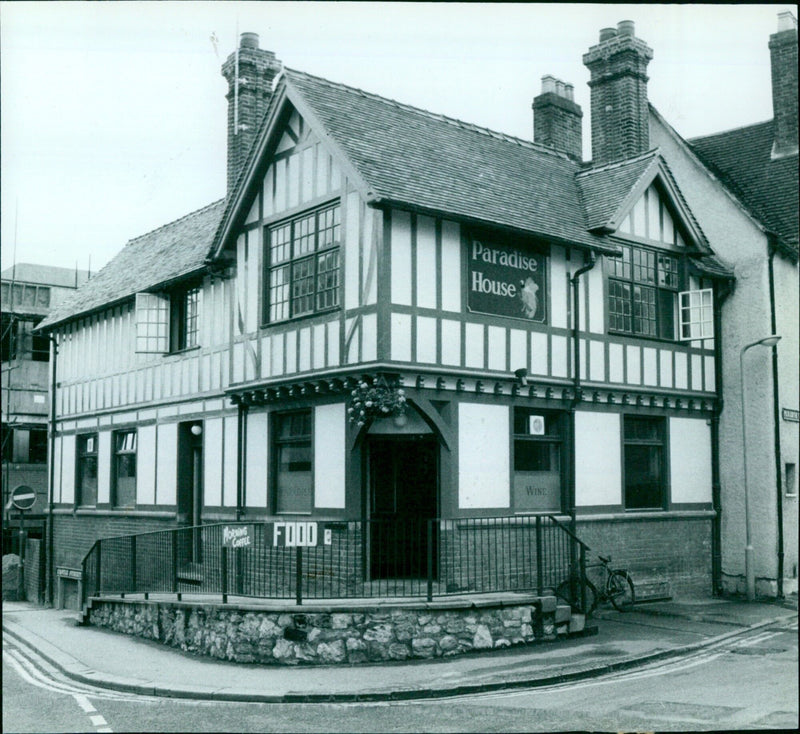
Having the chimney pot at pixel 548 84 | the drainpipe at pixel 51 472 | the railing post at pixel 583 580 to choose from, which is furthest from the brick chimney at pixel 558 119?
the drainpipe at pixel 51 472

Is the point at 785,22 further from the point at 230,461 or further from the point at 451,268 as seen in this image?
the point at 230,461

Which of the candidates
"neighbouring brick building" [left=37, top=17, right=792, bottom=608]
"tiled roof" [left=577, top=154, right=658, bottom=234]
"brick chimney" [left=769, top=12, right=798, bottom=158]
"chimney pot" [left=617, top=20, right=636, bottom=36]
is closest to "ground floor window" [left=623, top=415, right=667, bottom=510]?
"neighbouring brick building" [left=37, top=17, right=792, bottom=608]

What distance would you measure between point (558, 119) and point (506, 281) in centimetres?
734

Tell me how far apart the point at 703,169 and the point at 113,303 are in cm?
1294

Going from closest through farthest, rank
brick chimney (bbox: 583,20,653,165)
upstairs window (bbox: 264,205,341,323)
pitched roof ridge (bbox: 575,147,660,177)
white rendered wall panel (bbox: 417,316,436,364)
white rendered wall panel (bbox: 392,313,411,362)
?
white rendered wall panel (bbox: 392,313,411,362)
white rendered wall panel (bbox: 417,316,436,364)
upstairs window (bbox: 264,205,341,323)
pitched roof ridge (bbox: 575,147,660,177)
brick chimney (bbox: 583,20,653,165)

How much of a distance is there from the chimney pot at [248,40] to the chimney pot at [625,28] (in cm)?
729

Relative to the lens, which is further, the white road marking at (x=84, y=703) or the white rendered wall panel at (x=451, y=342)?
the white rendered wall panel at (x=451, y=342)

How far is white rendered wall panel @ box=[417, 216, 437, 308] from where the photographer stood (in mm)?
14648

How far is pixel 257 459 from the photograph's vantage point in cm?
1694

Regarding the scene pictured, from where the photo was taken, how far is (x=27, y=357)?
37.6 m

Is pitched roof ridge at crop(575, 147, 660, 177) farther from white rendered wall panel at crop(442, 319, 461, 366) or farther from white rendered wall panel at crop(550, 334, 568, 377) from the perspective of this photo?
white rendered wall panel at crop(442, 319, 461, 366)

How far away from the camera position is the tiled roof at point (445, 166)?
14.7 metres

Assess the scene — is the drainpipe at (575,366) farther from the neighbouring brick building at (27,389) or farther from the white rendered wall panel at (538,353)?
the neighbouring brick building at (27,389)

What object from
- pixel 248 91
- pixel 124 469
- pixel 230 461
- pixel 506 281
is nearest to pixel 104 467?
pixel 124 469
